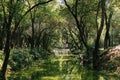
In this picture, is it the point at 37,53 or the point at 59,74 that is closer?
the point at 59,74

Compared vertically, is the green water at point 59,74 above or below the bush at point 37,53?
above

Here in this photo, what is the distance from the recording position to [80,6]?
39.8 meters

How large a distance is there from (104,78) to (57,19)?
36.9m

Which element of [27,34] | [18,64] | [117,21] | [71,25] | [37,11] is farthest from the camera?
[27,34]

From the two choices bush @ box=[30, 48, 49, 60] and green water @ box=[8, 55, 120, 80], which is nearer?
green water @ box=[8, 55, 120, 80]

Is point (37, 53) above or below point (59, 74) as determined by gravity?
below

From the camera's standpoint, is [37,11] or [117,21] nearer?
[37,11]

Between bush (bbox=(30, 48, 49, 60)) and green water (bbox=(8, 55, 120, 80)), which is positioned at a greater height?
green water (bbox=(8, 55, 120, 80))

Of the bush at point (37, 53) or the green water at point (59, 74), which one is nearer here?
the green water at point (59, 74)

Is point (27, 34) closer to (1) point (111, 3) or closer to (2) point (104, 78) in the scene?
(1) point (111, 3)

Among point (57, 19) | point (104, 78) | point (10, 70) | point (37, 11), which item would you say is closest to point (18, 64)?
point (10, 70)

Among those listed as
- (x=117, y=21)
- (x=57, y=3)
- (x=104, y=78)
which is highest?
(x=57, y=3)

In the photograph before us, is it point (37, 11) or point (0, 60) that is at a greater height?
point (37, 11)

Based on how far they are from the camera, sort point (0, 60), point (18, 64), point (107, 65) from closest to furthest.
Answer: point (0, 60)
point (107, 65)
point (18, 64)
